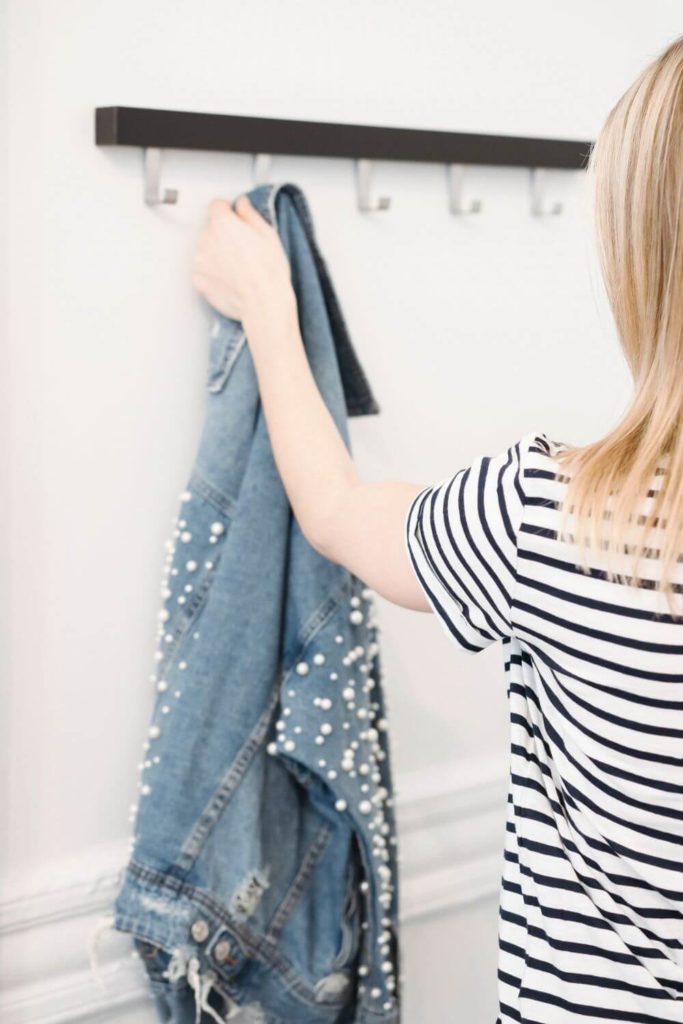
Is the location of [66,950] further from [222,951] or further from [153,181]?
[153,181]

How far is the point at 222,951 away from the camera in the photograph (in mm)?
937

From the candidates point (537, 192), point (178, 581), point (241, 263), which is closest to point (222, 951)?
point (178, 581)

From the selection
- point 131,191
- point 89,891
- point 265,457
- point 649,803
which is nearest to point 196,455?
point 265,457

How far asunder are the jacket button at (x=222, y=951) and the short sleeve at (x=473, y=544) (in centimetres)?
35

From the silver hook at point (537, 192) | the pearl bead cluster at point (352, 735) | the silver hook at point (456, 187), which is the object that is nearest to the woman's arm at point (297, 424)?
the pearl bead cluster at point (352, 735)

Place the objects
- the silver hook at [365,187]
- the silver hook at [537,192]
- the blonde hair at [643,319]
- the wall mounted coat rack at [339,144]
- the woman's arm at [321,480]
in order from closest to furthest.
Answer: the blonde hair at [643,319], the woman's arm at [321,480], the wall mounted coat rack at [339,144], the silver hook at [365,187], the silver hook at [537,192]

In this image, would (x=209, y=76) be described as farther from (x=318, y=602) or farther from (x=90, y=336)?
(x=318, y=602)

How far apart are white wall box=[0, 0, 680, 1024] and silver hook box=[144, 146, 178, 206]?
10mm

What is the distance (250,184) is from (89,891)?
58 centimetres

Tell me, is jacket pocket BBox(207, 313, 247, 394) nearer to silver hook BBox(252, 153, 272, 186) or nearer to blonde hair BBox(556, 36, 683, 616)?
silver hook BBox(252, 153, 272, 186)

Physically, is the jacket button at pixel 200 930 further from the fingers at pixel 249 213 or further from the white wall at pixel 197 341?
the fingers at pixel 249 213

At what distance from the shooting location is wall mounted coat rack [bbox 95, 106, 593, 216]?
2.97 feet

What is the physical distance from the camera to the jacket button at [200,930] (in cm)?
92

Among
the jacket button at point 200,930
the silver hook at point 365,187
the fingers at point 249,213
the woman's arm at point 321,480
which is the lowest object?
the jacket button at point 200,930
